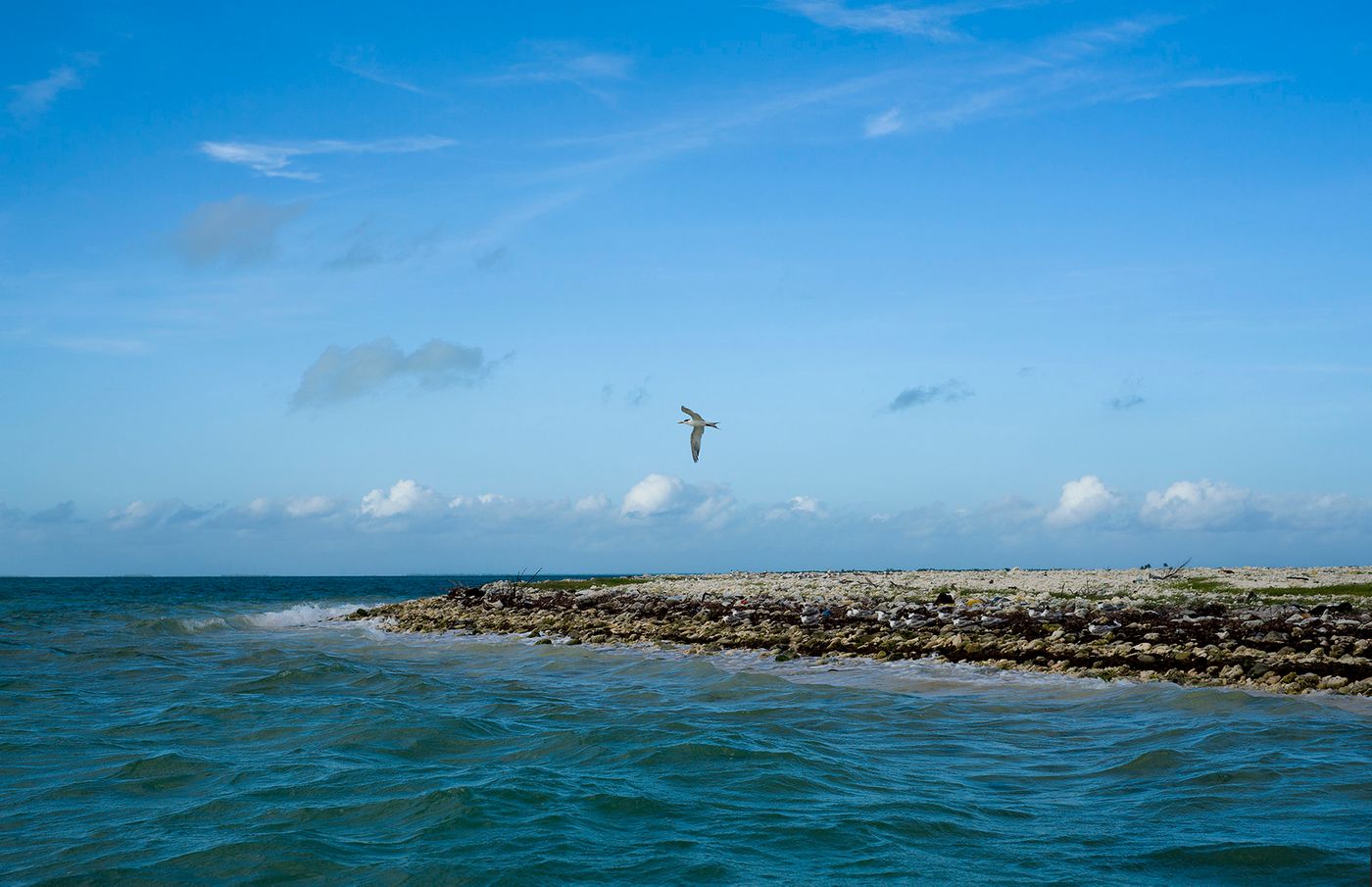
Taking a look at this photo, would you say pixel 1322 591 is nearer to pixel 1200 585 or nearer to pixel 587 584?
pixel 1200 585

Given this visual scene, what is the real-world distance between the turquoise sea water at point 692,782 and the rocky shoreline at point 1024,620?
1299 millimetres

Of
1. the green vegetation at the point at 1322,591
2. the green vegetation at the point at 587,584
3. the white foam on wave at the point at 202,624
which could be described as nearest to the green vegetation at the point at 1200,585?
the green vegetation at the point at 1322,591

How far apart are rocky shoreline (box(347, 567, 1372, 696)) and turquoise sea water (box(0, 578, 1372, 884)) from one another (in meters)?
1.30

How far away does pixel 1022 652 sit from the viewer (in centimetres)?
2130

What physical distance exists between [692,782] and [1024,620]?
46.5 ft

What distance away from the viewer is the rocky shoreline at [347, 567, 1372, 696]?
61.4 ft

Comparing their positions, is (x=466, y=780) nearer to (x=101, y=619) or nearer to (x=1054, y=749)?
(x=1054, y=749)

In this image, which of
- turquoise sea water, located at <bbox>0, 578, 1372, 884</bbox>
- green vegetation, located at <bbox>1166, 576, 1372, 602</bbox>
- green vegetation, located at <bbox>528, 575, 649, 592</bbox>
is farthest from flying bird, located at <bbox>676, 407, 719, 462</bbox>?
Answer: green vegetation, located at <bbox>528, 575, 649, 592</bbox>

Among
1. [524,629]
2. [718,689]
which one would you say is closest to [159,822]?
[718,689]

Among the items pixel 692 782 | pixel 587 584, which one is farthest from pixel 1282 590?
pixel 587 584

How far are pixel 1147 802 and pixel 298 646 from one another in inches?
1064

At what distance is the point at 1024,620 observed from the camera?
24.3 m

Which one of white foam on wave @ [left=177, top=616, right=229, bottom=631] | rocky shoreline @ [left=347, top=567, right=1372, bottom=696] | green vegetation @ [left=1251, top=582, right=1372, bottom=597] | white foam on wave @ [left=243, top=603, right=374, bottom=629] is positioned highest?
green vegetation @ [left=1251, top=582, right=1372, bottom=597]

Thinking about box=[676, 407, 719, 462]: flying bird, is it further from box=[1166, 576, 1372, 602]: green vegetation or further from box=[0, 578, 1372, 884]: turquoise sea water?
box=[1166, 576, 1372, 602]: green vegetation
